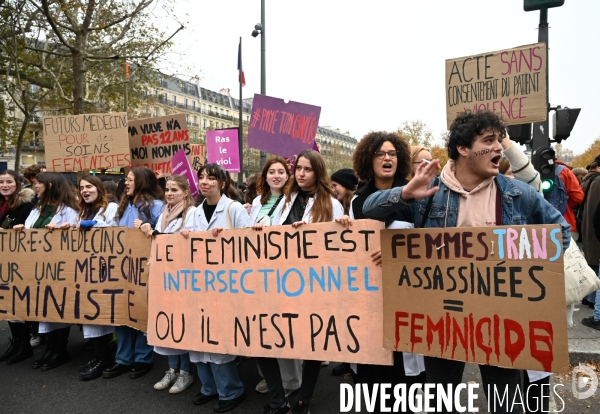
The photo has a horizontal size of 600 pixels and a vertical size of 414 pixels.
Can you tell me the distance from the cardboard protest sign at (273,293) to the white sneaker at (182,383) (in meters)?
0.50

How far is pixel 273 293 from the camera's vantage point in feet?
9.80

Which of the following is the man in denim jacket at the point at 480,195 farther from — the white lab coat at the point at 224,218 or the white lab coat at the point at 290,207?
the white lab coat at the point at 224,218

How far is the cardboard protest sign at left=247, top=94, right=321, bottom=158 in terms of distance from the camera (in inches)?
217

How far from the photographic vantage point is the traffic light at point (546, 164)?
4.52 meters

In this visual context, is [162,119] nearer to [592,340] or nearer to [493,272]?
[493,272]

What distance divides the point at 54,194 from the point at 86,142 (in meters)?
1.26

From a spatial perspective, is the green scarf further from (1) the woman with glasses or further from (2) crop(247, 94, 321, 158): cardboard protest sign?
(1) the woman with glasses

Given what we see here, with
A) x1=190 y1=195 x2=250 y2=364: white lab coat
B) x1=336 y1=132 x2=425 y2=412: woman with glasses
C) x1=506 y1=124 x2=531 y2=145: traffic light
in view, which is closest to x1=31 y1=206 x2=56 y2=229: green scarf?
x1=190 y1=195 x2=250 y2=364: white lab coat

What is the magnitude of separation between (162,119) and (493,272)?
459cm

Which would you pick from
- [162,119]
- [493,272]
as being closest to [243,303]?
[493,272]

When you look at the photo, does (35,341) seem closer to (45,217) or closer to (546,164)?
(45,217)

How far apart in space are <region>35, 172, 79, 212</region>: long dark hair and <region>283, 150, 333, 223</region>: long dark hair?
8.24 ft

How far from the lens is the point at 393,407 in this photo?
8.68ft

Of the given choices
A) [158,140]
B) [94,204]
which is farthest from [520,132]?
[94,204]
